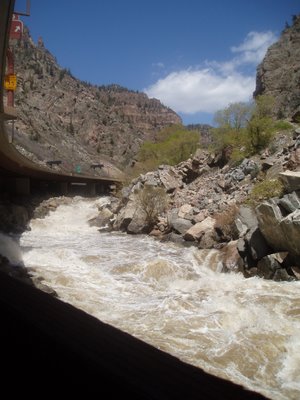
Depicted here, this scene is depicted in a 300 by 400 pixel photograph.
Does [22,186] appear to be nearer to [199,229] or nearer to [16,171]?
[16,171]

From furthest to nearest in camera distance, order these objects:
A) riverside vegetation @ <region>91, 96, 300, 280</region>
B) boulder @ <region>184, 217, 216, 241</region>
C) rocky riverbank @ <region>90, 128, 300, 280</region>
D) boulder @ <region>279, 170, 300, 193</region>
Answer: boulder @ <region>184, 217, 216, 241</region>
boulder @ <region>279, 170, 300, 193</region>
riverside vegetation @ <region>91, 96, 300, 280</region>
rocky riverbank @ <region>90, 128, 300, 280</region>

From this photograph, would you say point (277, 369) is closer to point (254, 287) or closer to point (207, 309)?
point (207, 309)

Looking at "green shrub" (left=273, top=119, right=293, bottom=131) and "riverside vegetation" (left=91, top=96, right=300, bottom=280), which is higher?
"green shrub" (left=273, top=119, right=293, bottom=131)

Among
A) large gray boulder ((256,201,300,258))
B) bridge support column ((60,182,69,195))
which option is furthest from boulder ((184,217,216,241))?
bridge support column ((60,182,69,195))

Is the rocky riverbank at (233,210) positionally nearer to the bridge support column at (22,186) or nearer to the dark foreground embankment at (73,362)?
the dark foreground embankment at (73,362)

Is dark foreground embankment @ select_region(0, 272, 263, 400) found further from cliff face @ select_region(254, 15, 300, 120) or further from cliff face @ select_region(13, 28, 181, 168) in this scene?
cliff face @ select_region(13, 28, 181, 168)

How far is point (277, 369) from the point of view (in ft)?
23.2

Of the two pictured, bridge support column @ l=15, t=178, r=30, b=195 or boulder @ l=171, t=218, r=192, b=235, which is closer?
boulder @ l=171, t=218, r=192, b=235

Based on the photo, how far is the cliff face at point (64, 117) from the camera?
87938mm

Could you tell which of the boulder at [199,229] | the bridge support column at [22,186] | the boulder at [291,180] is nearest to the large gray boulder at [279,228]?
the boulder at [291,180]

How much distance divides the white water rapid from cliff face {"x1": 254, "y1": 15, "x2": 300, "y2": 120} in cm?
4974

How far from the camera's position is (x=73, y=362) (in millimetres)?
3049

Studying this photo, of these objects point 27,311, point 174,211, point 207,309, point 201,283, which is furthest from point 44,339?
point 174,211

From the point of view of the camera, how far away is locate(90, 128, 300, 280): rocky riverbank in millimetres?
12625
